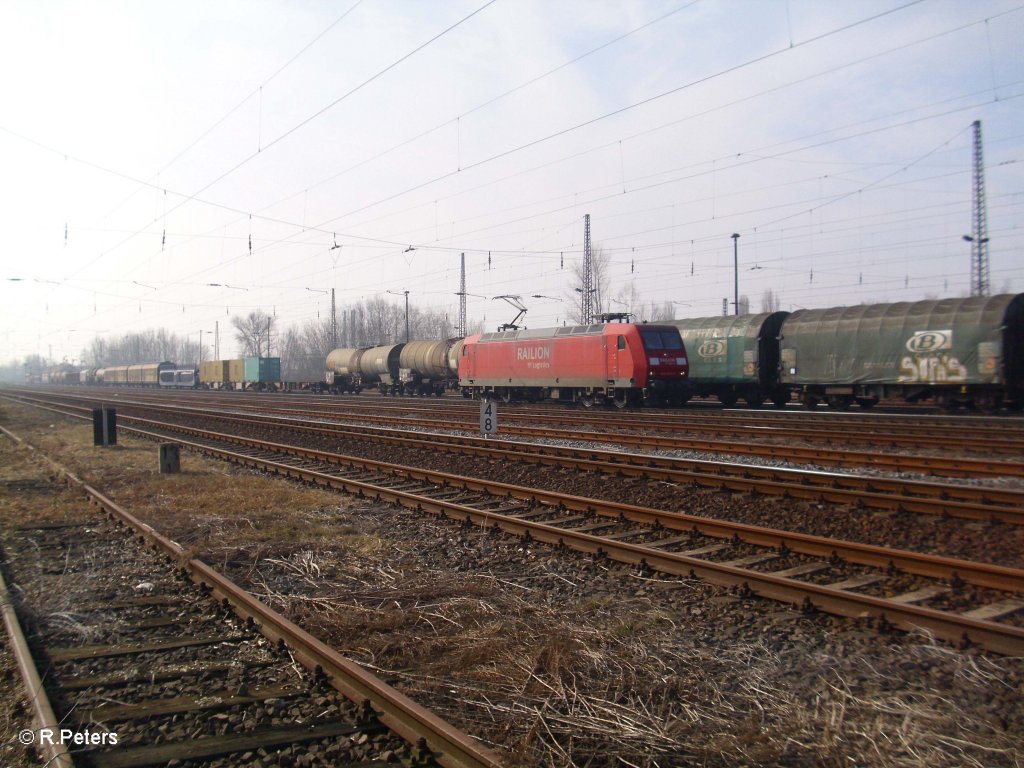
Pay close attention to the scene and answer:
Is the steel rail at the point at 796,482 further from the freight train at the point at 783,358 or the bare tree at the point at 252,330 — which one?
the bare tree at the point at 252,330

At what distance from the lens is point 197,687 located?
4.76 metres

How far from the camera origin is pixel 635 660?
5.06 meters

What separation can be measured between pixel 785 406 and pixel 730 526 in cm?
2176

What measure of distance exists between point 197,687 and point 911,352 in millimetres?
23163

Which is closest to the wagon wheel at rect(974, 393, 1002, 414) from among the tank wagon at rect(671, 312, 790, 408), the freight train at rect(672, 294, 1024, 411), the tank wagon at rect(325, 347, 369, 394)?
the freight train at rect(672, 294, 1024, 411)

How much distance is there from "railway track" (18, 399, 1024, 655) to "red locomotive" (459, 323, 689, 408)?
47.8 ft

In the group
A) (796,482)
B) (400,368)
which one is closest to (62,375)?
(400,368)

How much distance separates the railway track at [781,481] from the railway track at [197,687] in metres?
7.14

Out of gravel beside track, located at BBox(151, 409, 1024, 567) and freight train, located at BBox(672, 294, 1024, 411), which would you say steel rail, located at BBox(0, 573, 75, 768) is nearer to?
gravel beside track, located at BBox(151, 409, 1024, 567)

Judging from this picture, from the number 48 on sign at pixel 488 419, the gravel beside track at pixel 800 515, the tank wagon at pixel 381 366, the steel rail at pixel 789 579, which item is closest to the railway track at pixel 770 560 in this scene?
the steel rail at pixel 789 579

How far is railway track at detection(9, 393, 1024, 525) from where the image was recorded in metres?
9.13

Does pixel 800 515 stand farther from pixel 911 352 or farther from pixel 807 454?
pixel 911 352

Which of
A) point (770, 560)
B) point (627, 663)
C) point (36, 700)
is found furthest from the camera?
point (770, 560)

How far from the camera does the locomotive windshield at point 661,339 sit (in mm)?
25391
